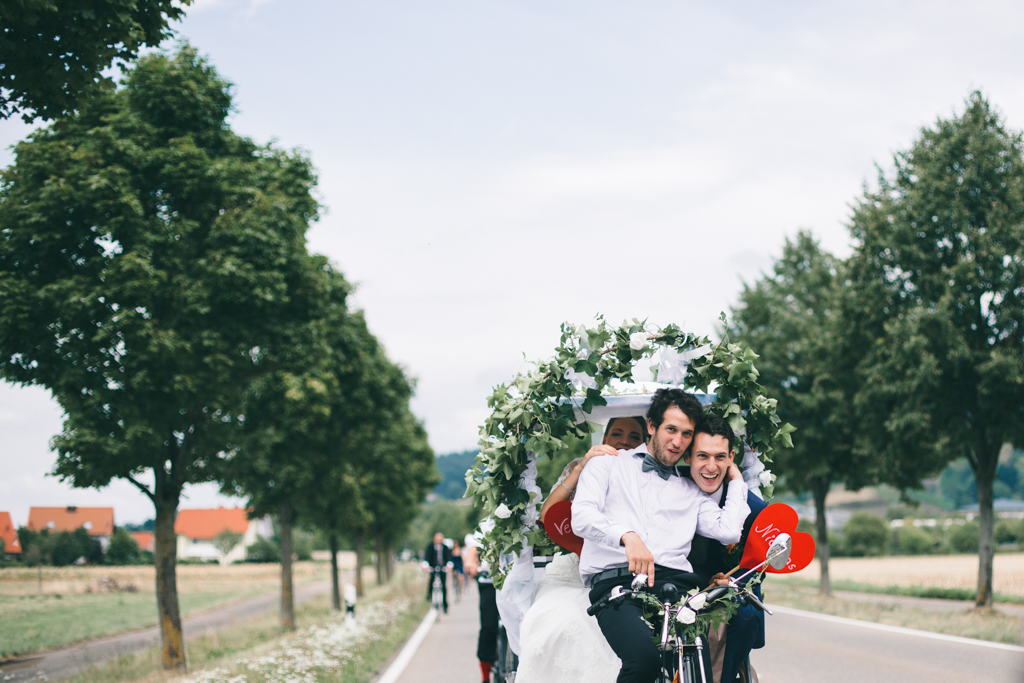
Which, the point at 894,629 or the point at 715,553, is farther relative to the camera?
the point at 894,629

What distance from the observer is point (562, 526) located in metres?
5.46

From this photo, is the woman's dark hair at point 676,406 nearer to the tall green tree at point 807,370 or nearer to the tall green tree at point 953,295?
the tall green tree at point 953,295

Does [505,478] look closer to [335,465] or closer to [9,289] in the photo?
[9,289]

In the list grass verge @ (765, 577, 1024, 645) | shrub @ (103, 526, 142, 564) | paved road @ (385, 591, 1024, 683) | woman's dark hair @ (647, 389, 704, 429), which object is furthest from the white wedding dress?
shrub @ (103, 526, 142, 564)

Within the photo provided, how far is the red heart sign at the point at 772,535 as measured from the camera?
165 inches

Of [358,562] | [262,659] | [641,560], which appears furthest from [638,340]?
[358,562]

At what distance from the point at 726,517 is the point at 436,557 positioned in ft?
53.2

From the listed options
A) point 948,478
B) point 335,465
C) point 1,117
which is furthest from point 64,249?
point 948,478

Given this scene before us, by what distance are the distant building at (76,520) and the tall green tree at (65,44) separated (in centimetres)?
742

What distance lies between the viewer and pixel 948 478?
495 ft

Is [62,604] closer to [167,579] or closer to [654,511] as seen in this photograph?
[167,579]

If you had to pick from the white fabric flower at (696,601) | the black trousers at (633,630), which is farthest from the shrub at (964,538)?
the white fabric flower at (696,601)

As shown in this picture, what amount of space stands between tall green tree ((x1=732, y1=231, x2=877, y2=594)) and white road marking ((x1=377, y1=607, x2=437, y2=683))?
35.4 feet

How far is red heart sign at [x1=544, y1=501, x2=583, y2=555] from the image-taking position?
538 cm
